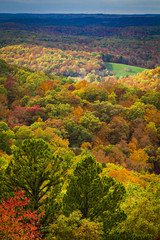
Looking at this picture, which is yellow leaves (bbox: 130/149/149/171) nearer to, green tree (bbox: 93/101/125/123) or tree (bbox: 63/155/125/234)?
green tree (bbox: 93/101/125/123)

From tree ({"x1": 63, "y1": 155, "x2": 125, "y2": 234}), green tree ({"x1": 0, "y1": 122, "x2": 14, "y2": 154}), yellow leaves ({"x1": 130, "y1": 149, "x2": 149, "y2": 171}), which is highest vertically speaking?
tree ({"x1": 63, "y1": 155, "x2": 125, "y2": 234})

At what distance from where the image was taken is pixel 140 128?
5538 centimetres

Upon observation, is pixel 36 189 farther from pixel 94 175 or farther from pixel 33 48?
pixel 33 48

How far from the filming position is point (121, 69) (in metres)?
186

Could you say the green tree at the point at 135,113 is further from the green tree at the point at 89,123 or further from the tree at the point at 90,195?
the tree at the point at 90,195

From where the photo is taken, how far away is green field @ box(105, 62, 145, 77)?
566ft

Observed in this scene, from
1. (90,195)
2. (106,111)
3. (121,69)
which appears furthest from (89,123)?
(121,69)

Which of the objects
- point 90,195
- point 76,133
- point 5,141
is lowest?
point 76,133

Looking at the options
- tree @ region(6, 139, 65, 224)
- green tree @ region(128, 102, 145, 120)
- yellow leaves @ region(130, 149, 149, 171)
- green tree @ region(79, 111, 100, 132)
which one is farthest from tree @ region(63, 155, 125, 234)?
green tree @ region(128, 102, 145, 120)

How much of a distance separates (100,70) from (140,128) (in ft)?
404

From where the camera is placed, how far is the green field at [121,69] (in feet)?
566

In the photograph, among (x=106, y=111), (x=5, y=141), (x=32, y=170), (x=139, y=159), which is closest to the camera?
(x=32, y=170)

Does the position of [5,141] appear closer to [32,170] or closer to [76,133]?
[76,133]

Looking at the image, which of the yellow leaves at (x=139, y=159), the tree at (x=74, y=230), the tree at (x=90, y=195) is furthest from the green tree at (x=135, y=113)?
the tree at (x=74, y=230)
